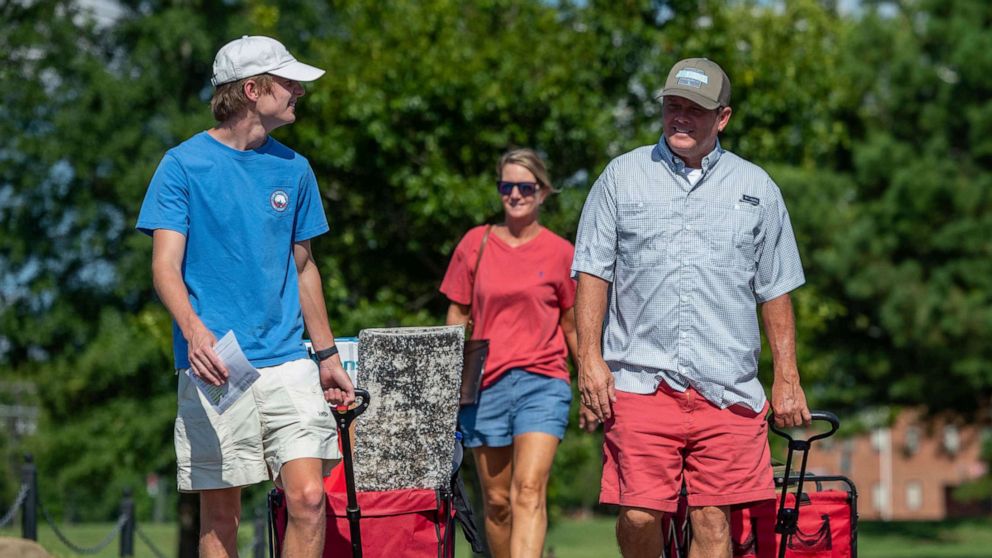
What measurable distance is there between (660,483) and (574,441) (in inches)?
331

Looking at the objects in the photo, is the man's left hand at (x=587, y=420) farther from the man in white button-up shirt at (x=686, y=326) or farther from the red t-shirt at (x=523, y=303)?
the red t-shirt at (x=523, y=303)

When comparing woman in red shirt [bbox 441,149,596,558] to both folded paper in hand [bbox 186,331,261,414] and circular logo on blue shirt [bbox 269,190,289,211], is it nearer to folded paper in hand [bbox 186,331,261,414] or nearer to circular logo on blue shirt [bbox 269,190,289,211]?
circular logo on blue shirt [bbox 269,190,289,211]

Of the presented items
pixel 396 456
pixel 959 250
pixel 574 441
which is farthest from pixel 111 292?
pixel 396 456

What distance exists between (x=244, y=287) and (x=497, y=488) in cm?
267

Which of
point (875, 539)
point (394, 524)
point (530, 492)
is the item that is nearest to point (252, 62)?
point (394, 524)

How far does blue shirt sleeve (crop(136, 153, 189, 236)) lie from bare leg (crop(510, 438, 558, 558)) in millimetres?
2570

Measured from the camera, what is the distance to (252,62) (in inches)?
204

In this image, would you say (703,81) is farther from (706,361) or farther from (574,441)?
(574,441)

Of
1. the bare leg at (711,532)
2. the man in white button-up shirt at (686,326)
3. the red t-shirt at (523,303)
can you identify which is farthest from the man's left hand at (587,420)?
the red t-shirt at (523,303)

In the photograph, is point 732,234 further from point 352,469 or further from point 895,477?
point 895,477

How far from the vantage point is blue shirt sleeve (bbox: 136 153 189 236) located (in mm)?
5000

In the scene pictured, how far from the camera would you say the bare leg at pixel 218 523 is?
16.9 ft

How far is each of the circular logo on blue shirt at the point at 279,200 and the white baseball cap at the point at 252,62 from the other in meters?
0.43

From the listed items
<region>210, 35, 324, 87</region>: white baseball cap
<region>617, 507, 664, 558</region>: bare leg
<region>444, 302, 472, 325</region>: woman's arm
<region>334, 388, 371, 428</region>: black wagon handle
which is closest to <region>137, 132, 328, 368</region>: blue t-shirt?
<region>210, 35, 324, 87</region>: white baseball cap
